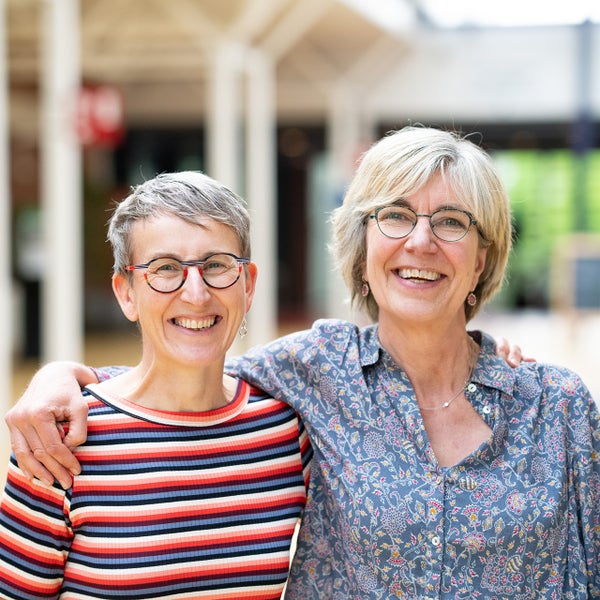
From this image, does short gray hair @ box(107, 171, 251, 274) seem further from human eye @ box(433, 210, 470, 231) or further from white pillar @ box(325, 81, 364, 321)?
white pillar @ box(325, 81, 364, 321)

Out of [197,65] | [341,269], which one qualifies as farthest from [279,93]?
[341,269]

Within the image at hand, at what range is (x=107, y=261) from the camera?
14.1 meters

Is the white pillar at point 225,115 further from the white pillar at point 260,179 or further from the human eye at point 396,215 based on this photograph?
the human eye at point 396,215

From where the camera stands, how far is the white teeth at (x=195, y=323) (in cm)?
191

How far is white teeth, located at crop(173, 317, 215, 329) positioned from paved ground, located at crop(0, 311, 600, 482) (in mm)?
5136

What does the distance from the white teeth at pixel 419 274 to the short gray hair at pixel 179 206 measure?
1.05 feet

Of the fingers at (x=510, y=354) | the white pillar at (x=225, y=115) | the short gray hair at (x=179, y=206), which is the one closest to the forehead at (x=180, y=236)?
the short gray hair at (x=179, y=206)

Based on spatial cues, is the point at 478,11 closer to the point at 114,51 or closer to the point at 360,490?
the point at 114,51

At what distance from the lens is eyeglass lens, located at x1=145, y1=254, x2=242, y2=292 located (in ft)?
6.24

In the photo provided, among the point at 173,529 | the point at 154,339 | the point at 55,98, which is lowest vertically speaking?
the point at 173,529

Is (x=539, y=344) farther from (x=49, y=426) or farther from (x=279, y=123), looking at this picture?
(x=49, y=426)

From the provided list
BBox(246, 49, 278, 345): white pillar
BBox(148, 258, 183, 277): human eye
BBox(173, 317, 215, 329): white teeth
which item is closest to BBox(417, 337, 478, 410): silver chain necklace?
BBox(173, 317, 215, 329): white teeth

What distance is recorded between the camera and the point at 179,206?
6.28ft

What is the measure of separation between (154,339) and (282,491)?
0.40 meters
